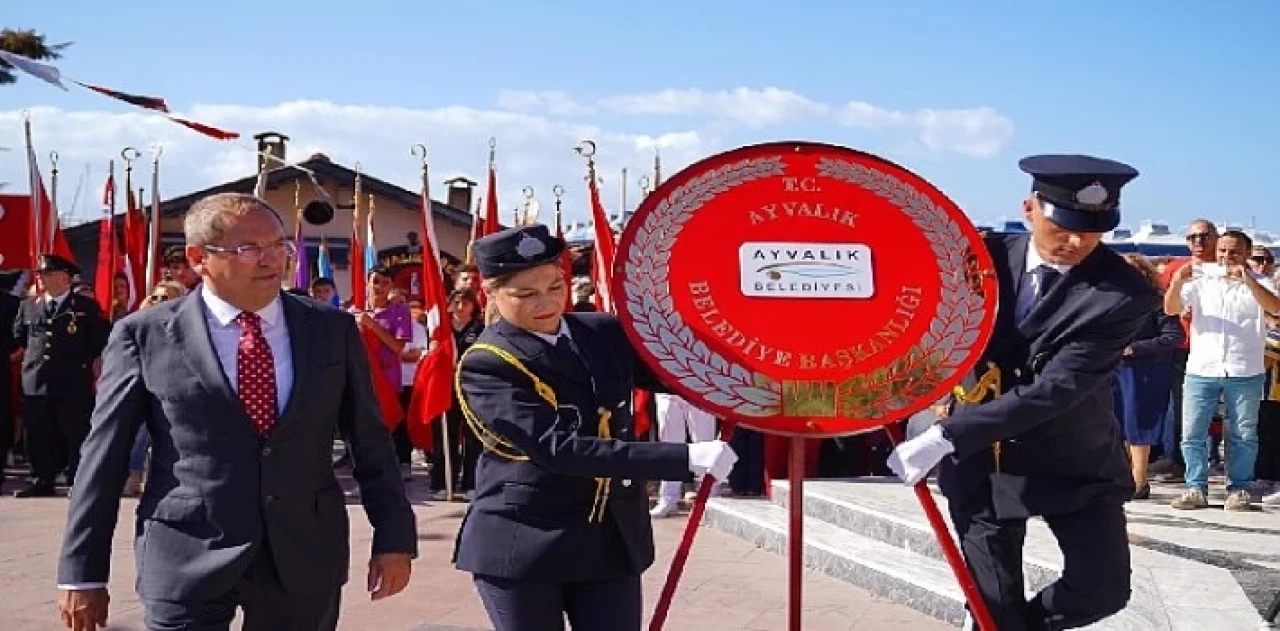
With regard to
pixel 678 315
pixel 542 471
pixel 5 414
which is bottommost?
pixel 5 414

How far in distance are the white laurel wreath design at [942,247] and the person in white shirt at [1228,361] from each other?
523 cm

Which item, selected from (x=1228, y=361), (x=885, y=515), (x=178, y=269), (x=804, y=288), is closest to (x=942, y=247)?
(x=804, y=288)

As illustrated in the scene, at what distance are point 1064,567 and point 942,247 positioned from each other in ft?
3.64

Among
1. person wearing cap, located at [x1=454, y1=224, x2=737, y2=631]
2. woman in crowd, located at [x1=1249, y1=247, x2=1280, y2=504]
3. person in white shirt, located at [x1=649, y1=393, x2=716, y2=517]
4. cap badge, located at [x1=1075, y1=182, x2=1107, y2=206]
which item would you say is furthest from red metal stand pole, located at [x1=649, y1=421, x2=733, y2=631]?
woman in crowd, located at [x1=1249, y1=247, x2=1280, y2=504]

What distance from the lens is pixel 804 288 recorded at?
11.6ft

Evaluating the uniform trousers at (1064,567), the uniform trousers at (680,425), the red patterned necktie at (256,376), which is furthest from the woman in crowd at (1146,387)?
the red patterned necktie at (256,376)

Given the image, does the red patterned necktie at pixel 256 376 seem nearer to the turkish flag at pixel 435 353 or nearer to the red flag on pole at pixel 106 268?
the turkish flag at pixel 435 353

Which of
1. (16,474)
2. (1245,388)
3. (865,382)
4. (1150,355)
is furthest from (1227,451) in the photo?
(16,474)

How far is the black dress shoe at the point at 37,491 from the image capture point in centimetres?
1005

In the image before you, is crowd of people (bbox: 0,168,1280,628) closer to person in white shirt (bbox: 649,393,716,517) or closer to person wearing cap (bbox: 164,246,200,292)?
person in white shirt (bbox: 649,393,716,517)

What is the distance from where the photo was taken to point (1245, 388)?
8312 mm

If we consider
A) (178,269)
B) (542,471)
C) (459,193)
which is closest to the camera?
(542,471)

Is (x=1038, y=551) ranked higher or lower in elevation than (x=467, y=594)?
higher

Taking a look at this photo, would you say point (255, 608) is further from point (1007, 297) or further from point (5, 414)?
point (5, 414)
